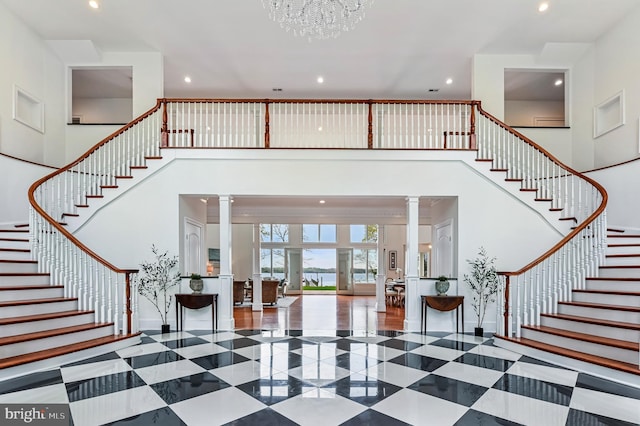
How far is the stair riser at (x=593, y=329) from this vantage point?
12.5 ft

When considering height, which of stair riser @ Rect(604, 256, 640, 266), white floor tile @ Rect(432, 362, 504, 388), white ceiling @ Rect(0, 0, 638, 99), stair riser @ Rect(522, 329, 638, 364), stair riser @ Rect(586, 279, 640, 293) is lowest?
white floor tile @ Rect(432, 362, 504, 388)

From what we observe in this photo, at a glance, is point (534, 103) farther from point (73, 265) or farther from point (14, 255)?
point (14, 255)

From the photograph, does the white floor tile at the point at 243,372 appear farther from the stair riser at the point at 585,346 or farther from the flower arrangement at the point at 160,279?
the stair riser at the point at 585,346

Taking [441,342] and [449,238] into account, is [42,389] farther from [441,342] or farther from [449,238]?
[449,238]

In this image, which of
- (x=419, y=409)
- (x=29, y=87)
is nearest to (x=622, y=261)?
(x=419, y=409)

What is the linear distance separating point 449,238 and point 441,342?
2.41 meters

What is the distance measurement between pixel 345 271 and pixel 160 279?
1052 cm

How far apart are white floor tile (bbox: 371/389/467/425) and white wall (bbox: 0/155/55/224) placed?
20.8 feet

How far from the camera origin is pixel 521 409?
2895 millimetres

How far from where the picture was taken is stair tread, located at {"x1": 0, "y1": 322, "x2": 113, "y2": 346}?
3.73m

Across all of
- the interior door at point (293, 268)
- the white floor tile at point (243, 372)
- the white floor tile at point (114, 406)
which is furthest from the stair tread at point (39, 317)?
the interior door at point (293, 268)

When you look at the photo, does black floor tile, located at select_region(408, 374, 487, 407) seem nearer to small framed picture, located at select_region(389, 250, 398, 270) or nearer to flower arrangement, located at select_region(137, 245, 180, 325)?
flower arrangement, located at select_region(137, 245, 180, 325)

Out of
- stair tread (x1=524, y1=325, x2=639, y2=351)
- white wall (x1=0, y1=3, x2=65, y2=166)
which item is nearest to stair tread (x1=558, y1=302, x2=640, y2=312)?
stair tread (x1=524, y1=325, x2=639, y2=351)

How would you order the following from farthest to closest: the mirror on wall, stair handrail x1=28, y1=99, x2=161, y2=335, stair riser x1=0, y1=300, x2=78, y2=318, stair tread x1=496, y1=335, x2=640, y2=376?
1. the mirror on wall
2. stair handrail x1=28, y1=99, x2=161, y2=335
3. stair riser x1=0, y1=300, x2=78, y2=318
4. stair tread x1=496, y1=335, x2=640, y2=376
